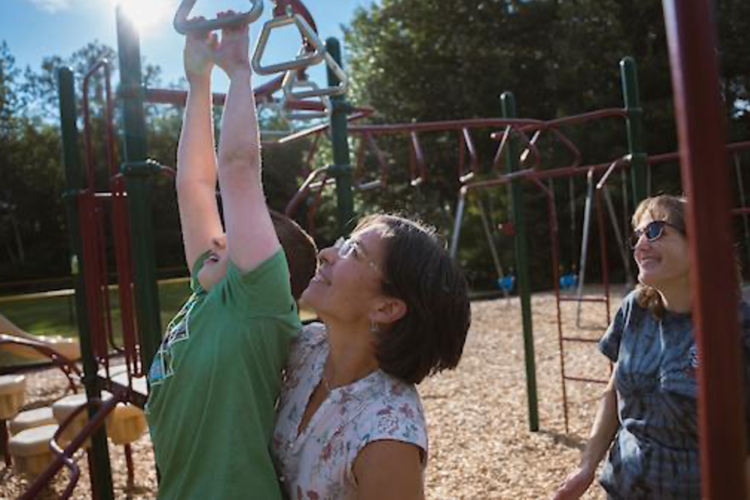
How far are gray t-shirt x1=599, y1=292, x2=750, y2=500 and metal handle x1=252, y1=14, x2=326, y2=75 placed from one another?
1003mm

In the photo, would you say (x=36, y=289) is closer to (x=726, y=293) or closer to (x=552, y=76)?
(x=552, y=76)

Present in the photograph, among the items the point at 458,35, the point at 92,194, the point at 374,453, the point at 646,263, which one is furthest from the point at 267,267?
the point at 458,35

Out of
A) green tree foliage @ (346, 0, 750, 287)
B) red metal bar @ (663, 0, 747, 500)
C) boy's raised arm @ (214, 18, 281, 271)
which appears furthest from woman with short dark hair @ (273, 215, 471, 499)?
green tree foliage @ (346, 0, 750, 287)

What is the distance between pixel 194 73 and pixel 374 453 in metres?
0.73

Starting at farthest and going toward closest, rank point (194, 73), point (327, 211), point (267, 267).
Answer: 1. point (327, 211)
2. point (194, 73)
3. point (267, 267)

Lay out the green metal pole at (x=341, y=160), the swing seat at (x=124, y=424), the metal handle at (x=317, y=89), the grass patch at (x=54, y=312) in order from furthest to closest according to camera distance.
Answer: the grass patch at (x=54, y=312) → the swing seat at (x=124, y=424) → the green metal pole at (x=341, y=160) → the metal handle at (x=317, y=89)

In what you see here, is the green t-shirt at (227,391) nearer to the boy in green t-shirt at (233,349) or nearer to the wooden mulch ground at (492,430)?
the boy in green t-shirt at (233,349)

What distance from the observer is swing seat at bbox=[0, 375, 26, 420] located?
15.9 feet

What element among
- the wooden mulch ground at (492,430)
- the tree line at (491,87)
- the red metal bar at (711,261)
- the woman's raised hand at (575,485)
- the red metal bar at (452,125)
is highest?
Answer: the tree line at (491,87)

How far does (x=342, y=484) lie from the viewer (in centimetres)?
108

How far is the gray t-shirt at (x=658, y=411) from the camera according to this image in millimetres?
1636

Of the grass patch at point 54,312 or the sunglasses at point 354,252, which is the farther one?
the grass patch at point 54,312

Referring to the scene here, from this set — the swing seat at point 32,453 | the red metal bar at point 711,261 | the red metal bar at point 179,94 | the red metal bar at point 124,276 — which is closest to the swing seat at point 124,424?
the swing seat at point 32,453

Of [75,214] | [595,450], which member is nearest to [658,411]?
[595,450]
